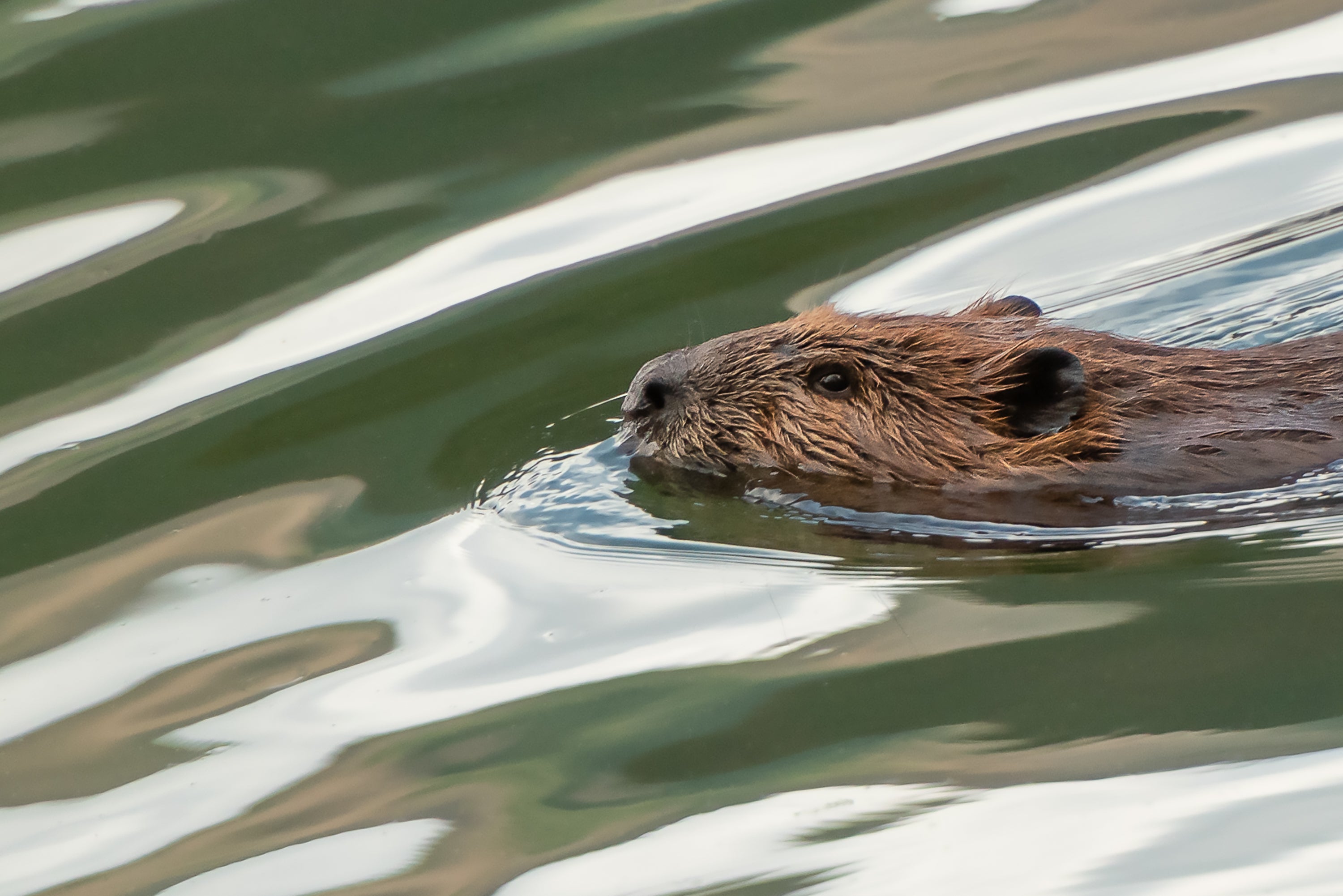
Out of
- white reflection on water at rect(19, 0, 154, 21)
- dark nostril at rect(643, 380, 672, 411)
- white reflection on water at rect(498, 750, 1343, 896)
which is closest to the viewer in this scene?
white reflection on water at rect(498, 750, 1343, 896)

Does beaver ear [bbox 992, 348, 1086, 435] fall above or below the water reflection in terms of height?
below

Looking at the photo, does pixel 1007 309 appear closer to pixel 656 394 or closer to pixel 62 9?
pixel 656 394

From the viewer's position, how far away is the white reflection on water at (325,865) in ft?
8.66

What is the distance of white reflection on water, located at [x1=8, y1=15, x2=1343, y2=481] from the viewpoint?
191 inches

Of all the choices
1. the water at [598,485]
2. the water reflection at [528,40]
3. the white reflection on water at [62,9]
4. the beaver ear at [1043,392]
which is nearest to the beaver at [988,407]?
the beaver ear at [1043,392]

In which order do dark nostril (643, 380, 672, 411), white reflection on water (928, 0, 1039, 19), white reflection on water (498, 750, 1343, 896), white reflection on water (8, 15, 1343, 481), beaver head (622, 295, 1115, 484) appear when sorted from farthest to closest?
white reflection on water (928, 0, 1039, 19) < white reflection on water (8, 15, 1343, 481) < dark nostril (643, 380, 672, 411) < beaver head (622, 295, 1115, 484) < white reflection on water (498, 750, 1343, 896)

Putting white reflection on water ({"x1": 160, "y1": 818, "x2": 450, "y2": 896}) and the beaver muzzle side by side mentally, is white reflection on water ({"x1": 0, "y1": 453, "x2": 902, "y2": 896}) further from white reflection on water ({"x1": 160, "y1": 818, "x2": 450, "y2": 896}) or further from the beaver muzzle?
the beaver muzzle

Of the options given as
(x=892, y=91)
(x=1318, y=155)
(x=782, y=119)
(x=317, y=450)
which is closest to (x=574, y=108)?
(x=782, y=119)

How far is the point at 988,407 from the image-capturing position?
4195mm

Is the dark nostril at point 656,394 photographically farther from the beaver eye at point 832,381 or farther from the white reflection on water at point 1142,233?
the white reflection on water at point 1142,233

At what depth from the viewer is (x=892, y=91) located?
20.0 ft

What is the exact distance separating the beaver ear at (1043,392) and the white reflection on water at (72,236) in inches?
121

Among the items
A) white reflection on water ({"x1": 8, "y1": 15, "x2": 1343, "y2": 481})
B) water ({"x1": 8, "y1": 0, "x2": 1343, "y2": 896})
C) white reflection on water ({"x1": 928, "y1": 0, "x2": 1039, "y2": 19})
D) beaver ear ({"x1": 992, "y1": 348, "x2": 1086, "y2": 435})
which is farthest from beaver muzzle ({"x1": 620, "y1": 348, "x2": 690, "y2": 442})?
white reflection on water ({"x1": 928, "y1": 0, "x2": 1039, "y2": 19})

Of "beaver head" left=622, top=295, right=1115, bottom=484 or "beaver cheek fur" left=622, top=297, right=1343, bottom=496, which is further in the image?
"beaver head" left=622, top=295, right=1115, bottom=484
